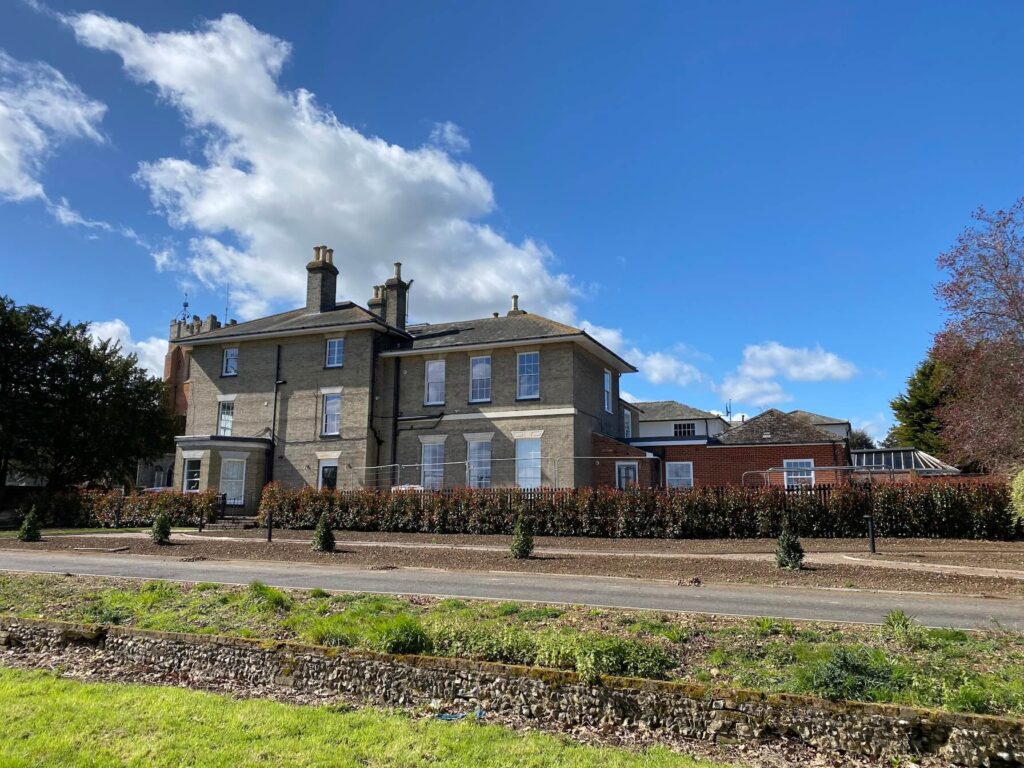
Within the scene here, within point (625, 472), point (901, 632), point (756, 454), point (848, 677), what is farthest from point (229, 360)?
point (848, 677)

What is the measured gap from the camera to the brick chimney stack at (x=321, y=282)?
3653 centimetres

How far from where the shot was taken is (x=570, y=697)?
19.5 ft

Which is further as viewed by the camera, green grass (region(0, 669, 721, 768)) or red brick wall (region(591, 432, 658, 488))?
red brick wall (region(591, 432, 658, 488))

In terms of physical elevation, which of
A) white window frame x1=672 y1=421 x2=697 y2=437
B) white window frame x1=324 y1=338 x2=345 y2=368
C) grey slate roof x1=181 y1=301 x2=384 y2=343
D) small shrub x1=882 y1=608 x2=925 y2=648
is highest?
grey slate roof x1=181 y1=301 x2=384 y2=343

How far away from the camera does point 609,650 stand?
21.1 ft

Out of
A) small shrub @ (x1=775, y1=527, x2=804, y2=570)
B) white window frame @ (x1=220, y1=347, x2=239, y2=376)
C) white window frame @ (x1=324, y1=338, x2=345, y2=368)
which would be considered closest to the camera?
small shrub @ (x1=775, y1=527, x2=804, y2=570)

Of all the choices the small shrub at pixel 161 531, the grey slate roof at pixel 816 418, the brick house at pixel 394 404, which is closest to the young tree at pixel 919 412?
the grey slate roof at pixel 816 418

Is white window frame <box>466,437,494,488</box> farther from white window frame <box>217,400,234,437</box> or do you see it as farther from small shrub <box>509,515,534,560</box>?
small shrub <box>509,515,534,560</box>

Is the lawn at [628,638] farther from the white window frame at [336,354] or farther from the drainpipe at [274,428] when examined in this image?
the drainpipe at [274,428]

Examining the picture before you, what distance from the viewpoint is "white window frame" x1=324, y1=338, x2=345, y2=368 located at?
33.5m

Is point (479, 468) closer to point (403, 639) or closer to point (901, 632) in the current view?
point (403, 639)

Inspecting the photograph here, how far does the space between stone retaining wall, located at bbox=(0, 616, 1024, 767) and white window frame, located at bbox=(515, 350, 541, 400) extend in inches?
926

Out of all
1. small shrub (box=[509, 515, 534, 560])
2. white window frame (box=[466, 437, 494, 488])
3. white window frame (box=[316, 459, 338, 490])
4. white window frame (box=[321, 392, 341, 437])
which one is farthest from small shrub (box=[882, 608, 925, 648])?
white window frame (box=[321, 392, 341, 437])

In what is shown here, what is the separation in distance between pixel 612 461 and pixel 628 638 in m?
23.7
